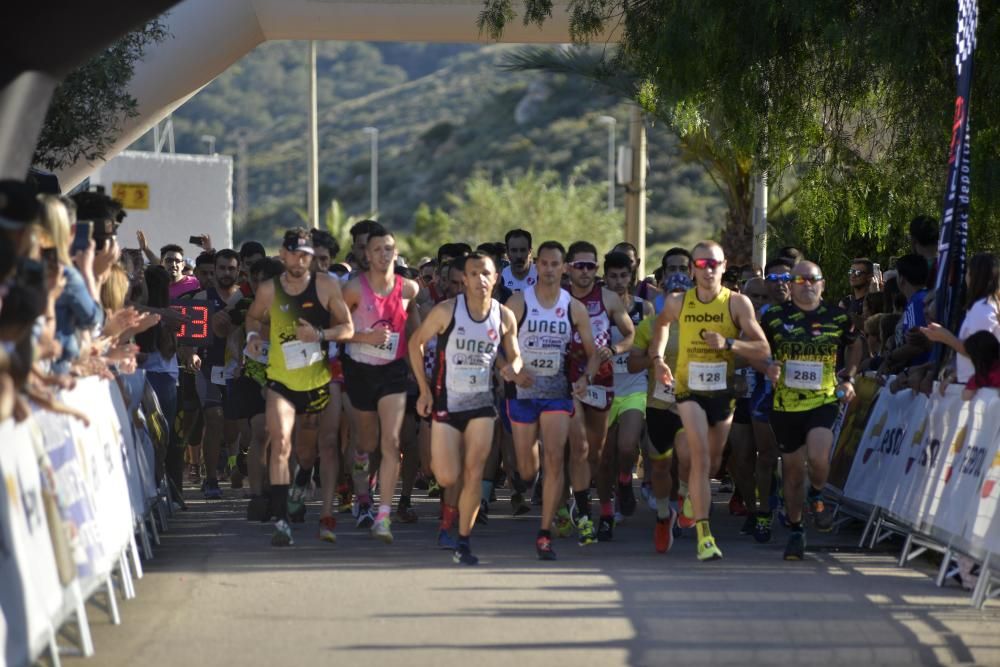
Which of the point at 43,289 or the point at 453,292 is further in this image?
the point at 453,292

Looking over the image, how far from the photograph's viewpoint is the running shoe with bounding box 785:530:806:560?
1165cm

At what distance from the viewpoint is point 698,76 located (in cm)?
1561

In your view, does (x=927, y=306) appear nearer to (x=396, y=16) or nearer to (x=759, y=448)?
(x=759, y=448)

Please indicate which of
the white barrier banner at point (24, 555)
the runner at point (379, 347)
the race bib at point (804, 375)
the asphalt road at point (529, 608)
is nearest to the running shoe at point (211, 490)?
the asphalt road at point (529, 608)

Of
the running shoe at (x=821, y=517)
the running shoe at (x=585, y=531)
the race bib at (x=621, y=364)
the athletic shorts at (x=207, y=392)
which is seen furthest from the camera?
the athletic shorts at (x=207, y=392)

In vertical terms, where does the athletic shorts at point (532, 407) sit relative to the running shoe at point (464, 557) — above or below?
above

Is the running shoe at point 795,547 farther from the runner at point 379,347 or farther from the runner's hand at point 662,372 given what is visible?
the runner at point 379,347

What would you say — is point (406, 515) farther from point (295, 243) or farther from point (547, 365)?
point (295, 243)

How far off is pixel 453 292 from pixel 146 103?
8485 mm

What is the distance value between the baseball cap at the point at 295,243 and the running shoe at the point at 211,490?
165 inches

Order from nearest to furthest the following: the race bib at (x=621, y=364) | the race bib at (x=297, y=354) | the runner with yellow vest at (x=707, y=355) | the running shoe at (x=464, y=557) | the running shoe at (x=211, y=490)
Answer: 1. the running shoe at (x=464, y=557)
2. the runner with yellow vest at (x=707, y=355)
3. the race bib at (x=297, y=354)
4. the race bib at (x=621, y=364)
5. the running shoe at (x=211, y=490)

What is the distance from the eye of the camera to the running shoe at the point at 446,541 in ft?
39.7

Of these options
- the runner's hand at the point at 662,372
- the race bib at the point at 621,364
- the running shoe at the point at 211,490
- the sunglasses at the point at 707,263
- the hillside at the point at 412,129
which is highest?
the hillside at the point at 412,129

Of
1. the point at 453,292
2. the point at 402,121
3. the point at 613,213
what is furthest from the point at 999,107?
the point at 402,121
